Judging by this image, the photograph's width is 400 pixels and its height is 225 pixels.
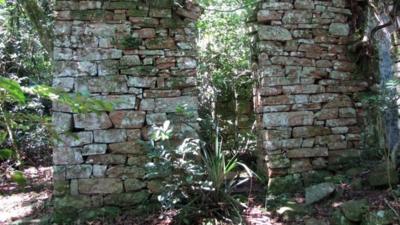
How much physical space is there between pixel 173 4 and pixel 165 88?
885 mm

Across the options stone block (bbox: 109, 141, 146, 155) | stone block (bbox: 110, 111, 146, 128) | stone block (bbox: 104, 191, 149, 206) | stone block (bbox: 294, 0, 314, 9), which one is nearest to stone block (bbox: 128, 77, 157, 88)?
stone block (bbox: 110, 111, 146, 128)

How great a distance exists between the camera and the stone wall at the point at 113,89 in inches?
163

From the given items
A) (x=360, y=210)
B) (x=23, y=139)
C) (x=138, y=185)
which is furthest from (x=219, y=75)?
(x=23, y=139)

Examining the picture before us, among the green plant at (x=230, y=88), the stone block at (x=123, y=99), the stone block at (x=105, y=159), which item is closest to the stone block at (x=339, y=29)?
the green plant at (x=230, y=88)

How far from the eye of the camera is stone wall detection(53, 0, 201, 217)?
4.13 metres

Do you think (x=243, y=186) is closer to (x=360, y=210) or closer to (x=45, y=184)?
(x=360, y=210)

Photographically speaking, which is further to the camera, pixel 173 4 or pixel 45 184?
pixel 45 184

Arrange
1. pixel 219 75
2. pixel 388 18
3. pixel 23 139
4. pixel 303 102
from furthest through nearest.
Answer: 1. pixel 23 139
2. pixel 219 75
3. pixel 388 18
4. pixel 303 102

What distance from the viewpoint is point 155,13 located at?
14.1 feet

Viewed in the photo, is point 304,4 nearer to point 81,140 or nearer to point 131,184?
point 131,184

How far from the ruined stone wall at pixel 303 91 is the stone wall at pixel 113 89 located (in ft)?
2.99

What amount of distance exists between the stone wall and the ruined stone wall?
0.91 metres

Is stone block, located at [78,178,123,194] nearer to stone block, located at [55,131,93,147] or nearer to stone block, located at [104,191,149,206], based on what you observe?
stone block, located at [104,191,149,206]

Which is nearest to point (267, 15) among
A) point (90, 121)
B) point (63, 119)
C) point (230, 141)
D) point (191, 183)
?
point (230, 141)
